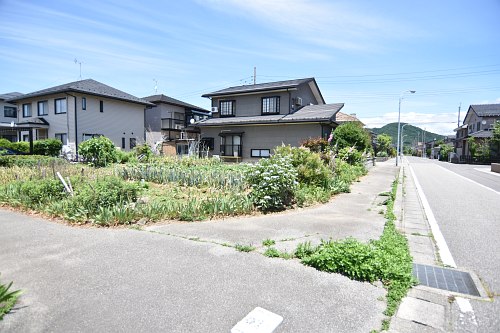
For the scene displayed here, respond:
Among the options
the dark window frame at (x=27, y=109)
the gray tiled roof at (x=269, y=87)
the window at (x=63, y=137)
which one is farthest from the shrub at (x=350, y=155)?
the dark window frame at (x=27, y=109)

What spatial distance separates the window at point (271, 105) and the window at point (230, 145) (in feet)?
10.9

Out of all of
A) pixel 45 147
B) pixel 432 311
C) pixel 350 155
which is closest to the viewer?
pixel 432 311

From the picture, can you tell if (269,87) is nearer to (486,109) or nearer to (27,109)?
(27,109)

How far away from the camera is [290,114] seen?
22.0 m

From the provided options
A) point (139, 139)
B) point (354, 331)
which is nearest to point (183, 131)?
point (139, 139)

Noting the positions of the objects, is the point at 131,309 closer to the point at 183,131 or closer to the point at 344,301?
the point at 344,301

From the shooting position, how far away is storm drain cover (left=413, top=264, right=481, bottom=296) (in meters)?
3.42

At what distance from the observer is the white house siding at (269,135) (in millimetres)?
20584

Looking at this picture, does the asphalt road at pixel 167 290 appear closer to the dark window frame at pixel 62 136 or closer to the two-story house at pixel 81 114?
the two-story house at pixel 81 114

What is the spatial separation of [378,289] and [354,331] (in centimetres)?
95

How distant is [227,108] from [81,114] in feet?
41.9

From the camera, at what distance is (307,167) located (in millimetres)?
9523

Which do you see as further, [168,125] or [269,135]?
[168,125]

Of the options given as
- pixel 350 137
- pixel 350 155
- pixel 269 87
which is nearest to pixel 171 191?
pixel 350 155
